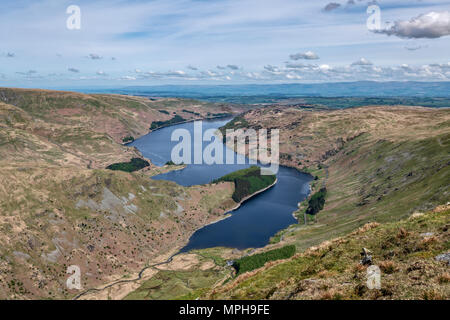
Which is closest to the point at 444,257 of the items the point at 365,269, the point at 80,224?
the point at 365,269

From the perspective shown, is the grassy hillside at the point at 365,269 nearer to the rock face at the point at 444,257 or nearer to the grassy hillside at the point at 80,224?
the rock face at the point at 444,257

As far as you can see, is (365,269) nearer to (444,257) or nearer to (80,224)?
(444,257)

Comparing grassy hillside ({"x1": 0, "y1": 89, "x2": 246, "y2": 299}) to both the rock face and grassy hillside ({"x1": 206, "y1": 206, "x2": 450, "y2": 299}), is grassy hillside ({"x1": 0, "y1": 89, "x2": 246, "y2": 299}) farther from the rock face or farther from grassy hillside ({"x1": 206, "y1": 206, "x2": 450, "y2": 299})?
the rock face

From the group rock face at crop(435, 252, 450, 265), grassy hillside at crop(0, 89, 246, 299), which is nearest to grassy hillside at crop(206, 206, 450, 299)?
rock face at crop(435, 252, 450, 265)

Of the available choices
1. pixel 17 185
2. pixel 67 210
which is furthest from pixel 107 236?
pixel 17 185

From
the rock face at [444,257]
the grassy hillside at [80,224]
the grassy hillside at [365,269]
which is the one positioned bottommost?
the grassy hillside at [80,224]

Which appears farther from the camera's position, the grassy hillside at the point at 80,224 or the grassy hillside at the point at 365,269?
the grassy hillside at the point at 80,224

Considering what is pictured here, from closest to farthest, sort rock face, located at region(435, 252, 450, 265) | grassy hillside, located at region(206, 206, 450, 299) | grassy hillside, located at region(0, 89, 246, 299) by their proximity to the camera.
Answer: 1. grassy hillside, located at region(206, 206, 450, 299)
2. rock face, located at region(435, 252, 450, 265)
3. grassy hillside, located at region(0, 89, 246, 299)

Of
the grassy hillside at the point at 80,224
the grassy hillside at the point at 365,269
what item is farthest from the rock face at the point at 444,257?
the grassy hillside at the point at 80,224

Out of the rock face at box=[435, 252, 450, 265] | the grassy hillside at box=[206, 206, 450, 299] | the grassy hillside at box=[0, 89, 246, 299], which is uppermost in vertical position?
the rock face at box=[435, 252, 450, 265]

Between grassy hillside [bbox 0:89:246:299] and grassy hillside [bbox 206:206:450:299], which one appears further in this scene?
grassy hillside [bbox 0:89:246:299]
